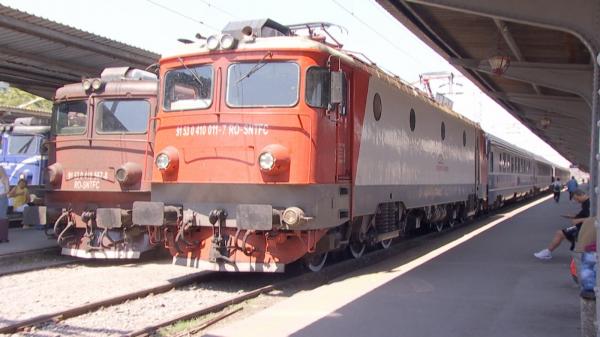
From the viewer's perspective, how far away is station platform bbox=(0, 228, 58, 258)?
10742 mm

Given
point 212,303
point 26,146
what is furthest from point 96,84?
point 26,146

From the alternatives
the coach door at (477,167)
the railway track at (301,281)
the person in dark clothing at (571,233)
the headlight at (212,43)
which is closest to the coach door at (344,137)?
the railway track at (301,281)

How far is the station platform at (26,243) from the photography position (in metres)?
10.7

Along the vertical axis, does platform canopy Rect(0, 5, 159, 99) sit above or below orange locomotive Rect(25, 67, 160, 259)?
above

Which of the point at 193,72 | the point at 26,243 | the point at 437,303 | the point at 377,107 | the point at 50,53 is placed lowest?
the point at 437,303

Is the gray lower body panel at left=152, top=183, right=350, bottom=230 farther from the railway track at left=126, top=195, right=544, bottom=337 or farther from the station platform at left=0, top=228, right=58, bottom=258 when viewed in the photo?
the station platform at left=0, top=228, right=58, bottom=258

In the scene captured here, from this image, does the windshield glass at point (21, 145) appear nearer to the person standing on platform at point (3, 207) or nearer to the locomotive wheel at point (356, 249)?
the person standing on platform at point (3, 207)

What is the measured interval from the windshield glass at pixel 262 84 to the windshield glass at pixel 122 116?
269cm

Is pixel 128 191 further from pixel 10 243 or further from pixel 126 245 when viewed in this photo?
pixel 10 243

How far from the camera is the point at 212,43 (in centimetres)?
810

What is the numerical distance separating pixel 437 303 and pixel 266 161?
2.65 m

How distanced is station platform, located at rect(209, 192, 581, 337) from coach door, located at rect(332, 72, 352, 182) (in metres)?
1.52

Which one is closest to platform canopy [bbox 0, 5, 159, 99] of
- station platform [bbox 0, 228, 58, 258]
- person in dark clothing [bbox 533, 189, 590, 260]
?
station platform [bbox 0, 228, 58, 258]

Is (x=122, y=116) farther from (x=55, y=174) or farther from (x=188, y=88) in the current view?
(x=188, y=88)
